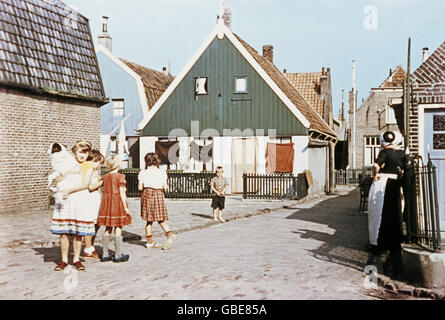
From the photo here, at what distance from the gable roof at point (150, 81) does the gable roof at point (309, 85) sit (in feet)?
25.7

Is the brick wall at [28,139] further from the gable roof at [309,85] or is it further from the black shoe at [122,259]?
the gable roof at [309,85]

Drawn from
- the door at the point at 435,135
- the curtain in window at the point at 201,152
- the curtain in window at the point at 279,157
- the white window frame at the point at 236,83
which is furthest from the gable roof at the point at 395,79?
the door at the point at 435,135

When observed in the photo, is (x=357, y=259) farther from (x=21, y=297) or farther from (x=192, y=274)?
(x=21, y=297)

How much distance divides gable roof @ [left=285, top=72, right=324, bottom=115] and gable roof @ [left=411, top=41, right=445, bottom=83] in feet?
60.9

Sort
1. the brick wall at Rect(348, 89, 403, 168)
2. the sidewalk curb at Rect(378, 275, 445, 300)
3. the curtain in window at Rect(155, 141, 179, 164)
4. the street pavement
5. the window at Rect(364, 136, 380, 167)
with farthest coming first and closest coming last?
the brick wall at Rect(348, 89, 403, 168) → the window at Rect(364, 136, 380, 167) → the curtain in window at Rect(155, 141, 179, 164) → the street pavement → the sidewalk curb at Rect(378, 275, 445, 300)

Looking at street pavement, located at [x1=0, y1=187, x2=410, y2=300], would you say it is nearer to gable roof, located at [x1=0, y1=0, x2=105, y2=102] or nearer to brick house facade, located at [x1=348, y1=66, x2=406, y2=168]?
gable roof, located at [x1=0, y1=0, x2=105, y2=102]

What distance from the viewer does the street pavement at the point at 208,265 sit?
6113mm

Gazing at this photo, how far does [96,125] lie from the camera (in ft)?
63.5

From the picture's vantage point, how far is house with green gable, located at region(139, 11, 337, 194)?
23219 mm

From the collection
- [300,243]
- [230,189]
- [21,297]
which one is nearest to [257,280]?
[21,297]

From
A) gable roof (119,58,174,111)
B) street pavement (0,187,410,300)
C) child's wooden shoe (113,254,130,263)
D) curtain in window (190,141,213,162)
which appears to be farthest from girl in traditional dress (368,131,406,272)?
gable roof (119,58,174,111)

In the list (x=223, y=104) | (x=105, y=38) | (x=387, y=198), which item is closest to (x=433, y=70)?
(x=387, y=198)

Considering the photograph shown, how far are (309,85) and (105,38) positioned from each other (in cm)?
1286
